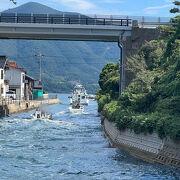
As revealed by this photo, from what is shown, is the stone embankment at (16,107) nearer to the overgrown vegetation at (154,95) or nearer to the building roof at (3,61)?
the building roof at (3,61)

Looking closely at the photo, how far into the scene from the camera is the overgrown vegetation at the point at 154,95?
28672 mm

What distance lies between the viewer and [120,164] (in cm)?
2745

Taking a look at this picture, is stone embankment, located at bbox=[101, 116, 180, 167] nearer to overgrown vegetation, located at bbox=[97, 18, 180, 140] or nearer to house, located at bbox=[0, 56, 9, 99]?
overgrown vegetation, located at bbox=[97, 18, 180, 140]

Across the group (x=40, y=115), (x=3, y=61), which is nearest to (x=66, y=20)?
(x=40, y=115)

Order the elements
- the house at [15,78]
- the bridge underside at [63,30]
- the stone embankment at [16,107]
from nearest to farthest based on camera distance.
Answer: the bridge underside at [63,30] < the stone embankment at [16,107] < the house at [15,78]

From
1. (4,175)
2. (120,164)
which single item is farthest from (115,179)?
(4,175)

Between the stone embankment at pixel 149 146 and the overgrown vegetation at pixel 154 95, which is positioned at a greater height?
the overgrown vegetation at pixel 154 95

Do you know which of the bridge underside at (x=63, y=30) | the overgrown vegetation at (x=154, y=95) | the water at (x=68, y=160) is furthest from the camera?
the bridge underside at (x=63, y=30)

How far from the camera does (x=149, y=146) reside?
2827 centimetres

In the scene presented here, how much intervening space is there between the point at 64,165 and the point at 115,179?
4.87 meters

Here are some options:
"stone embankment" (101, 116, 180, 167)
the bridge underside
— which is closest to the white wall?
the bridge underside

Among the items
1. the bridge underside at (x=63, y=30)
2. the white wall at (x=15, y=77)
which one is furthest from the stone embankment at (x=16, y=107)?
the bridge underside at (x=63, y=30)

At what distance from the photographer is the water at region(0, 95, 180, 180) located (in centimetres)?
2434

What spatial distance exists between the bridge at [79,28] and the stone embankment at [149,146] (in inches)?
776
